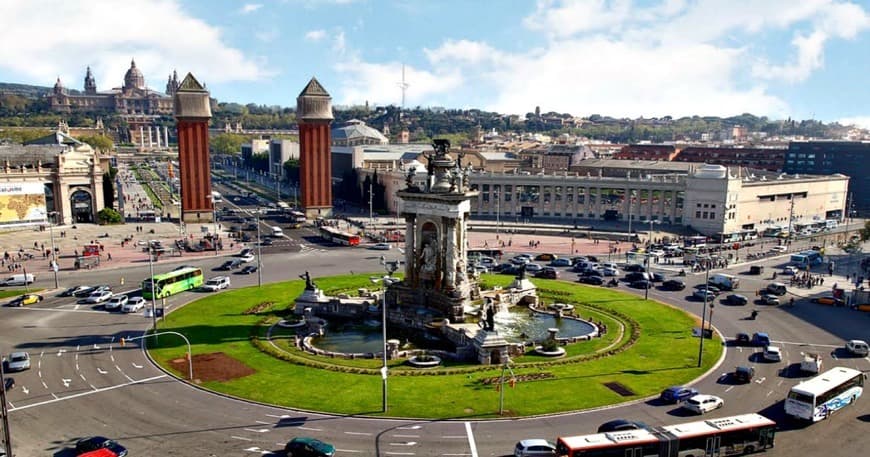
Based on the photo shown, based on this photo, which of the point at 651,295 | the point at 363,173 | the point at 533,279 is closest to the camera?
the point at 651,295

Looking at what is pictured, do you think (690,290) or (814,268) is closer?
(690,290)

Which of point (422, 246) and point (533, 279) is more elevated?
point (422, 246)

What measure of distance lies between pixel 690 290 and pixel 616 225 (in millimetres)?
60520

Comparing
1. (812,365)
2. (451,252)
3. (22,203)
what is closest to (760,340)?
(812,365)

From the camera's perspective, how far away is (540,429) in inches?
1598

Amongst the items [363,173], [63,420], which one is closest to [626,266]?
[63,420]

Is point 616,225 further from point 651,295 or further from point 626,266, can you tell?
point 651,295

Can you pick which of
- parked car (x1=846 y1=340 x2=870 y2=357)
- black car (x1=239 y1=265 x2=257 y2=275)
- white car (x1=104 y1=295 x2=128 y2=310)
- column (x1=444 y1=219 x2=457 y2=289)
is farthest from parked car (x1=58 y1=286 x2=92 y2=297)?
parked car (x1=846 y1=340 x2=870 y2=357)

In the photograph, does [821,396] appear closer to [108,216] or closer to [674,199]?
[674,199]

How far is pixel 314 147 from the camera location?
156500 mm

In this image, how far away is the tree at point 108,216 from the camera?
129750 mm

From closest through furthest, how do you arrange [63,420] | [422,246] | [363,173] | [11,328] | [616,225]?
[63,420] < [11,328] < [422,246] < [616,225] < [363,173]

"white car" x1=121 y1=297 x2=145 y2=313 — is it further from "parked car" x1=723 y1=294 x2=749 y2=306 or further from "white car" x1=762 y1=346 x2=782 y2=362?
"parked car" x1=723 y1=294 x2=749 y2=306

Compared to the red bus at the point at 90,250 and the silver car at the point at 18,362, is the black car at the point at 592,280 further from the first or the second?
the red bus at the point at 90,250
